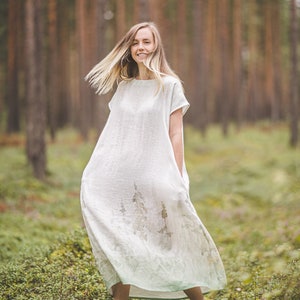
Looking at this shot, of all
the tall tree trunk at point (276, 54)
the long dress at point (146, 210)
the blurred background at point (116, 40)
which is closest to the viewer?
the long dress at point (146, 210)

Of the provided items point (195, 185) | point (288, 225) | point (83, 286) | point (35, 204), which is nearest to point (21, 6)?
point (195, 185)

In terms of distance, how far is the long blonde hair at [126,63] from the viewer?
3941 mm

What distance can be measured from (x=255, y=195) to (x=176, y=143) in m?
7.91

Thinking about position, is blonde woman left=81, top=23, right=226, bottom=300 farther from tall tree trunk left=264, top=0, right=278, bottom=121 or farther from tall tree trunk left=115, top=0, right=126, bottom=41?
tall tree trunk left=264, top=0, right=278, bottom=121

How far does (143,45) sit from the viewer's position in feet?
12.9

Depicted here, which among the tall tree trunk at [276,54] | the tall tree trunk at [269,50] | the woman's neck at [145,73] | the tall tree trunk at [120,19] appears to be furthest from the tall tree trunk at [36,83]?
the tall tree trunk at [269,50]

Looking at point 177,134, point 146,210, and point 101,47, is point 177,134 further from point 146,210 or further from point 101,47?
point 101,47

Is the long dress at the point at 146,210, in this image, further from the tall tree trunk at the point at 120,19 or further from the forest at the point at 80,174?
the tall tree trunk at the point at 120,19

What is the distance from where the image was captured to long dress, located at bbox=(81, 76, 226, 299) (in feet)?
11.6

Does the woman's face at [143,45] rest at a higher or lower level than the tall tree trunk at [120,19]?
lower

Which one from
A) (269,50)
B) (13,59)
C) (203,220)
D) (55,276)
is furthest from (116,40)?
(55,276)

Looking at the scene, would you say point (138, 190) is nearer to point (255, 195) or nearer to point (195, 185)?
point (255, 195)

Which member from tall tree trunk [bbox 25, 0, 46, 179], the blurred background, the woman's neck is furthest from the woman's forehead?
tall tree trunk [bbox 25, 0, 46, 179]

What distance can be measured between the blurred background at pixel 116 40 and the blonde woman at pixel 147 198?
657 centimetres
